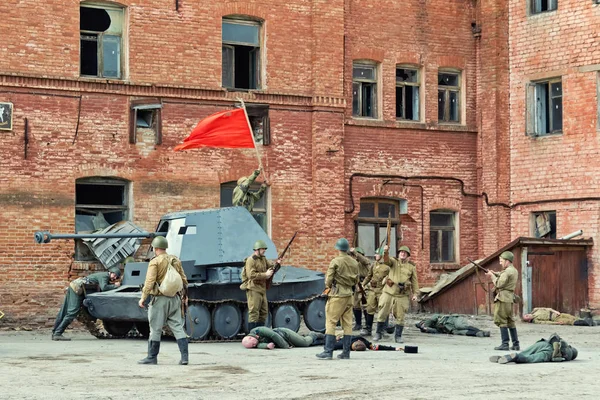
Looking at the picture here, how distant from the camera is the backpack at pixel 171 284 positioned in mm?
17094

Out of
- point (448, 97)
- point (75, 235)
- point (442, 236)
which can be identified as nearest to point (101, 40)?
point (75, 235)

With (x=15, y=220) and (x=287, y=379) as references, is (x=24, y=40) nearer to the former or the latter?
(x=15, y=220)

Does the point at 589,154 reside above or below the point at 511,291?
above

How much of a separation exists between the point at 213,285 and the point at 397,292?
3354 millimetres

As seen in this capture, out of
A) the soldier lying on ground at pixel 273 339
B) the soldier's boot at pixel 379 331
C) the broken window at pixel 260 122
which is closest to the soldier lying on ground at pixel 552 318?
the soldier's boot at pixel 379 331

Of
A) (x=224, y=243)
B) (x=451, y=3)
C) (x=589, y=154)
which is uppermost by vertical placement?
(x=451, y=3)

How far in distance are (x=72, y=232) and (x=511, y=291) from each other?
10.2 m

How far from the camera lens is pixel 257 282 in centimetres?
2211

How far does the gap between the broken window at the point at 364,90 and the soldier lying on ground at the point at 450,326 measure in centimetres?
696

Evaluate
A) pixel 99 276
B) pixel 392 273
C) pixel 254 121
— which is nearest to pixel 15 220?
pixel 99 276

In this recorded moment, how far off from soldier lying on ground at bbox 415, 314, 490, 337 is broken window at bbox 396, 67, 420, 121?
7.38 meters

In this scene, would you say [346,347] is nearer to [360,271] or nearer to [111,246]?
[360,271]

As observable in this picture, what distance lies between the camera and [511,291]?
2003 centimetres

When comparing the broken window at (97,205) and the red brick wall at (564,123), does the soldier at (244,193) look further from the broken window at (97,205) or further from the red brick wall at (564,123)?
the red brick wall at (564,123)
